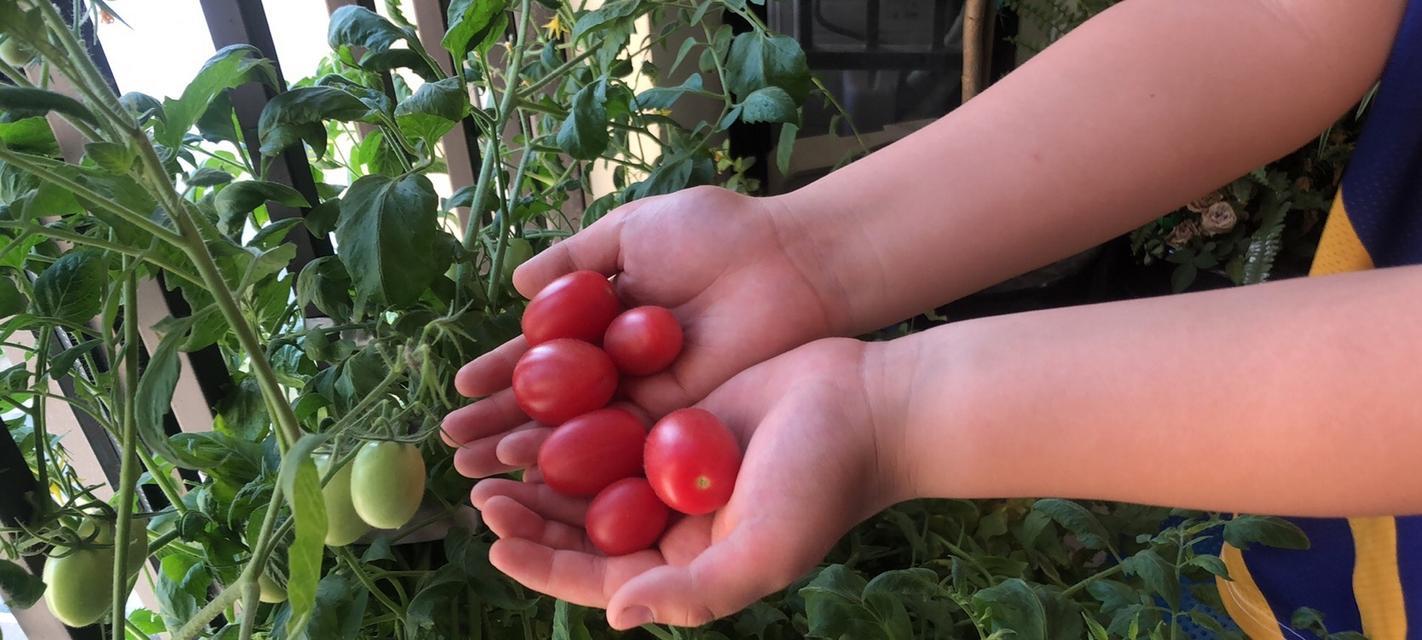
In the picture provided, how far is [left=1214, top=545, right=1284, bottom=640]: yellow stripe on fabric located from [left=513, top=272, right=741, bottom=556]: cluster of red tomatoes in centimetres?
66

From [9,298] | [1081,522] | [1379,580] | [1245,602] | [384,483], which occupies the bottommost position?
[1245,602]

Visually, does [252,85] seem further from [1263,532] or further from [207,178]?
[1263,532]

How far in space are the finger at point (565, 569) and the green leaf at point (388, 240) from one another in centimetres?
20

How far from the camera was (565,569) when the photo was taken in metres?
0.58

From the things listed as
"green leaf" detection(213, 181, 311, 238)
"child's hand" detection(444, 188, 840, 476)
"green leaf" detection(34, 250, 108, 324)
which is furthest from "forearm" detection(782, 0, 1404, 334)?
"green leaf" detection(34, 250, 108, 324)

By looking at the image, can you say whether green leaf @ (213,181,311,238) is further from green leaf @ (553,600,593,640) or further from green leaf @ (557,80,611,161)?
green leaf @ (553,600,593,640)

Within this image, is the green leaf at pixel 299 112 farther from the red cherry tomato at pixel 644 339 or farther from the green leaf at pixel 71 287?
the red cherry tomato at pixel 644 339

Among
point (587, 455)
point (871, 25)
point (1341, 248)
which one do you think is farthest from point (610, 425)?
Result: point (871, 25)

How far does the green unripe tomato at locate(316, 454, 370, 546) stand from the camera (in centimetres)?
56

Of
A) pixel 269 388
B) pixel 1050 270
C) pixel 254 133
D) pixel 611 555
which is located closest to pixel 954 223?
pixel 611 555

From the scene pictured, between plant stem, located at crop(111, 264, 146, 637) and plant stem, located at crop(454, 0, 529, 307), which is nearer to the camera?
plant stem, located at crop(111, 264, 146, 637)

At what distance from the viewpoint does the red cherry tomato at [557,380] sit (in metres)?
0.69

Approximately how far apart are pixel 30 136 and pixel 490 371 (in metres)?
0.37

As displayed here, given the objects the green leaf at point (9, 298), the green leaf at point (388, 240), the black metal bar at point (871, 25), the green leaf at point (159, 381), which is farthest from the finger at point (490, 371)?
the black metal bar at point (871, 25)
